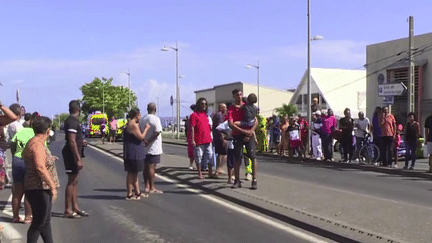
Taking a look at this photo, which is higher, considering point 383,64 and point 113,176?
point 383,64

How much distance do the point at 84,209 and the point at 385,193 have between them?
19.4ft

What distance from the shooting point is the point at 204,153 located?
12.3 meters

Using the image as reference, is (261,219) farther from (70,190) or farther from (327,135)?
(327,135)

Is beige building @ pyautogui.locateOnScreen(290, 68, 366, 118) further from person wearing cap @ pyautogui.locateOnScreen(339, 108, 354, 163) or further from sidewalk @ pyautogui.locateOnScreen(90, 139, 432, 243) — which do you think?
sidewalk @ pyautogui.locateOnScreen(90, 139, 432, 243)

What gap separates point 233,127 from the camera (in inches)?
414

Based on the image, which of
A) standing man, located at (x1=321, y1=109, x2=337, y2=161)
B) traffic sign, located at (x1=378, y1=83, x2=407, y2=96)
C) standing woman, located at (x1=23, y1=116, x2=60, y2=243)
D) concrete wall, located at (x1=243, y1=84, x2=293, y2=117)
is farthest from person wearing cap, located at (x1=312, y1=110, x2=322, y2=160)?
concrete wall, located at (x1=243, y1=84, x2=293, y2=117)

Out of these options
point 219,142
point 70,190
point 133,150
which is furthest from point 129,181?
point 219,142

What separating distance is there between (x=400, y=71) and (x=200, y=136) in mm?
29846

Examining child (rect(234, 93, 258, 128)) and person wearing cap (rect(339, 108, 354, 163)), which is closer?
child (rect(234, 93, 258, 128))

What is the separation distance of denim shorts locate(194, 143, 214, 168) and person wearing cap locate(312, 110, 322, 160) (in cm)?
764

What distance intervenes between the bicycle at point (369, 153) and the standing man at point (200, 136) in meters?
6.78

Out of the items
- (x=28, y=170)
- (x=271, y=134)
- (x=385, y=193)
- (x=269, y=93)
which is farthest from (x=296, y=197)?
(x=269, y=93)

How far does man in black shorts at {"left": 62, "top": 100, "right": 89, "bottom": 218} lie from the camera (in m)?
8.32

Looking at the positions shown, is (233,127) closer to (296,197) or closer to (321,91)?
(296,197)
